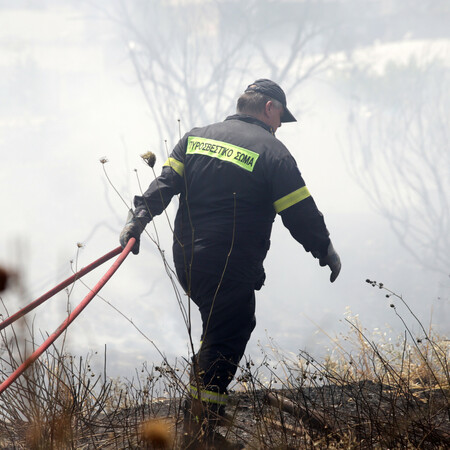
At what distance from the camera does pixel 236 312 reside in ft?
9.51

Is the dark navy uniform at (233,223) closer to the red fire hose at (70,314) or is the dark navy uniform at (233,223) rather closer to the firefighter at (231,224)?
the firefighter at (231,224)

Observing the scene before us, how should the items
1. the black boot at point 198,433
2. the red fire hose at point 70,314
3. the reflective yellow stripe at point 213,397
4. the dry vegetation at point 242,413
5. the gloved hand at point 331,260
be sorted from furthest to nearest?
the gloved hand at point 331,260
the reflective yellow stripe at point 213,397
the black boot at point 198,433
the dry vegetation at point 242,413
the red fire hose at point 70,314

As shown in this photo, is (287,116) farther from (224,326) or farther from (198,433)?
(198,433)

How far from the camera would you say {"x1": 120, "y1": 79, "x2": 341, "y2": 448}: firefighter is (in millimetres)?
2885

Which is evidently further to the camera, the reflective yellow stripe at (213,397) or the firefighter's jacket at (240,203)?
the firefighter's jacket at (240,203)

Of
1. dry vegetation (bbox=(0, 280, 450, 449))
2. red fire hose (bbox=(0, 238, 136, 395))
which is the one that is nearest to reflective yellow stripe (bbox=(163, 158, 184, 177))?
red fire hose (bbox=(0, 238, 136, 395))

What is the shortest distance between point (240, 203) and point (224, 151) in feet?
1.10

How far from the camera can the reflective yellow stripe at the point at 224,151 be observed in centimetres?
304

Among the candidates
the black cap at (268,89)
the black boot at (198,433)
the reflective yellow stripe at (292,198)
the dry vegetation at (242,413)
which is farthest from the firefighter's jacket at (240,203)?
the black boot at (198,433)

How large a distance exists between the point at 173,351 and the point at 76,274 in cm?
2278

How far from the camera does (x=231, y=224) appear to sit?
2.99 meters

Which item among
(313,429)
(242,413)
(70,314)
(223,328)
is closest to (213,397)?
(223,328)

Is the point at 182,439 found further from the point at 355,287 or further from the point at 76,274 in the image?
the point at 355,287

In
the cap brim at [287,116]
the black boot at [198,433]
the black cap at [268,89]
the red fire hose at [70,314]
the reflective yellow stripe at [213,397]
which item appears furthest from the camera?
the cap brim at [287,116]
